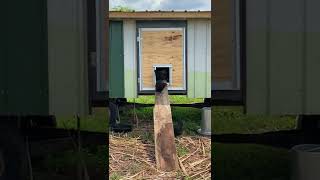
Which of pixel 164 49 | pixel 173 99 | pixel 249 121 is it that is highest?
pixel 164 49

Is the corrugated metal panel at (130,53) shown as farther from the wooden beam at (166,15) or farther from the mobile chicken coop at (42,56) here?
the mobile chicken coop at (42,56)

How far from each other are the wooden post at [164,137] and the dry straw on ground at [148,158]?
0.11m

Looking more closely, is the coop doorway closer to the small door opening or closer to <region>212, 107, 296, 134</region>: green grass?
the small door opening

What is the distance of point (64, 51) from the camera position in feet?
8.84

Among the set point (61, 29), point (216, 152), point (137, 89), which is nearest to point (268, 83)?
point (216, 152)

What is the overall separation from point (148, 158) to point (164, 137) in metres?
0.50

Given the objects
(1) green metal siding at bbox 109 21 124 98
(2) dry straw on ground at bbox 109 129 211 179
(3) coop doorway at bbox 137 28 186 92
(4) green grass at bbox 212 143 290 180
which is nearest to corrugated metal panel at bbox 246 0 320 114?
(4) green grass at bbox 212 143 290 180

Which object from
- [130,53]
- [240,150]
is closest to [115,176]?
[240,150]

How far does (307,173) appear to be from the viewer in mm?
2779

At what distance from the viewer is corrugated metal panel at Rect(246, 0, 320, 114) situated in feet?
8.67

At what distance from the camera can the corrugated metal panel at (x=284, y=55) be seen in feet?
8.67

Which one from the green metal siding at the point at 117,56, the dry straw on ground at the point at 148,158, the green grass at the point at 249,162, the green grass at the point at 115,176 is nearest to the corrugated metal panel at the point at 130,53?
the green metal siding at the point at 117,56

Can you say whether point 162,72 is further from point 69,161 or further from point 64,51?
point 64,51

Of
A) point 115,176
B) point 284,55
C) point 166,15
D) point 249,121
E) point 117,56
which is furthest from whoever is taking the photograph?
point 117,56
